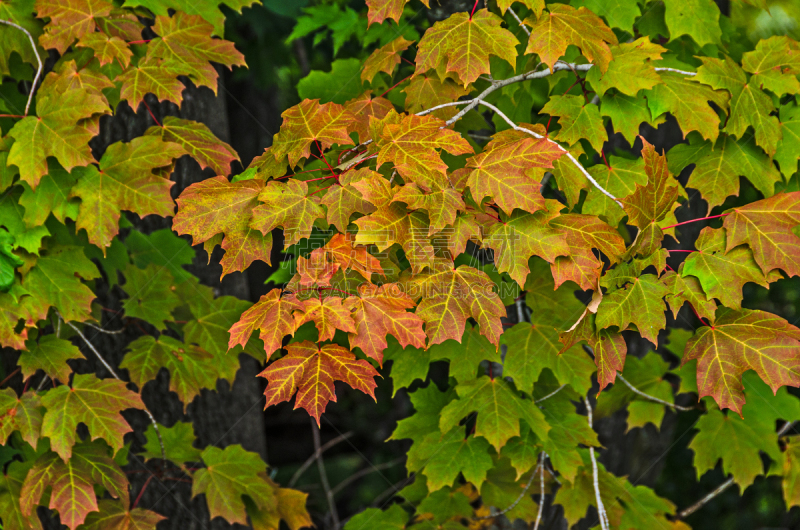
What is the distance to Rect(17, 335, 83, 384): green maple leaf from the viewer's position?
7.88 ft

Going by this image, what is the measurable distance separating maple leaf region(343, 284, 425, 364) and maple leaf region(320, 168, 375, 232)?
0.24 metres

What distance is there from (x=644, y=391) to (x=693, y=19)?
1678mm

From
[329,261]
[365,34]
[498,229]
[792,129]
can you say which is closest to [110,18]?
[365,34]

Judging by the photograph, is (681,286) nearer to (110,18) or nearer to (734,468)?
(734,468)

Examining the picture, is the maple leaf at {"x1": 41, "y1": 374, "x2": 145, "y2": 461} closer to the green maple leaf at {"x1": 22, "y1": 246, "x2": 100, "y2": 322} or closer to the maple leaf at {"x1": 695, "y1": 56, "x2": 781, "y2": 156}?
the green maple leaf at {"x1": 22, "y1": 246, "x2": 100, "y2": 322}

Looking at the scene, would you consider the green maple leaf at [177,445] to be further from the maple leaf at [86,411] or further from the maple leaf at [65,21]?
the maple leaf at [65,21]

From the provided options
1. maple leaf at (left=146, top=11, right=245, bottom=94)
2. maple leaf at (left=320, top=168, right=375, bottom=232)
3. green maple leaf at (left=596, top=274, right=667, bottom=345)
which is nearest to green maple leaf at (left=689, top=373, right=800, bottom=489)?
green maple leaf at (left=596, top=274, right=667, bottom=345)

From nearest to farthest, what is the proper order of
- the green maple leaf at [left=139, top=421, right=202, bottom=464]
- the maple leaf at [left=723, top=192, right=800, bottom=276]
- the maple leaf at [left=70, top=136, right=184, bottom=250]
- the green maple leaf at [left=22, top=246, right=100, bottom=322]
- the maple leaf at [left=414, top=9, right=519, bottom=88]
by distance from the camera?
the maple leaf at [left=723, top=192, right=800, bottom=276] < the maple leaf at [left=414, top=9, right=519, bottom=88] < the maple leaf at [left=70, top=136, right=184, bottom=250] < the green maple leaf at [left=22, top=246, right=100, bottom=322] < the green maple leaf at [left=139, top=421, right=202, bottom=464]

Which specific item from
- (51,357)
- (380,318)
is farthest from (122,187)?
(380,318)

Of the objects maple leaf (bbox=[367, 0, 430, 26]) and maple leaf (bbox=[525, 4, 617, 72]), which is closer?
maple leaf (bbox=[525, 4, 617, 72])

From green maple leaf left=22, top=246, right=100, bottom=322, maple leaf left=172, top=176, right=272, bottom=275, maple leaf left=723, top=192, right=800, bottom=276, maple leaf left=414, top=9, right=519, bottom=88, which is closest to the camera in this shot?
maple leaf left=723, top=192, right=800, bottom=276

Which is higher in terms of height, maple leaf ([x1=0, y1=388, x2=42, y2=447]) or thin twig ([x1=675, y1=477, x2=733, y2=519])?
maple leaf ([x1=0, y1=388, x2=42, y2=447])

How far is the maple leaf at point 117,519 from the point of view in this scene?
245cm

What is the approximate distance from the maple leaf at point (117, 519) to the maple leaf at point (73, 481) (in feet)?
0.25
